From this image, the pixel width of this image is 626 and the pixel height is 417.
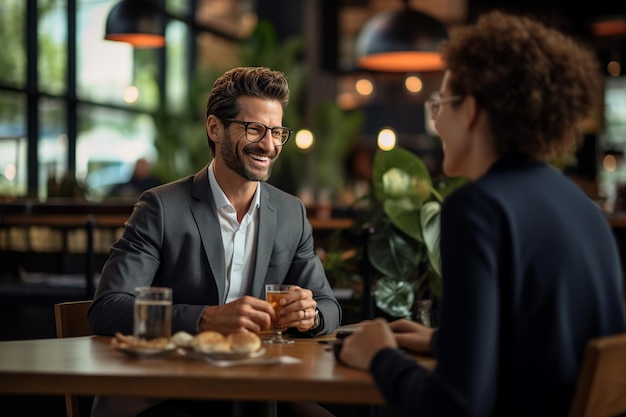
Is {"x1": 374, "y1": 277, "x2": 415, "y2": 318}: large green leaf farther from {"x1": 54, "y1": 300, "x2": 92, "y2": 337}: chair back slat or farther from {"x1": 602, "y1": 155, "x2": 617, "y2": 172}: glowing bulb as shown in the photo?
{"x1": 602, "y1": 155, "x2": 617, "y2": 172}: glowing bulb

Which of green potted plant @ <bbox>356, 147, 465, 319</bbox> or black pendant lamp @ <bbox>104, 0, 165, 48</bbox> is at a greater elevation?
black pendant lamp @ <bbox>104, 0, 165, 48</bbox>

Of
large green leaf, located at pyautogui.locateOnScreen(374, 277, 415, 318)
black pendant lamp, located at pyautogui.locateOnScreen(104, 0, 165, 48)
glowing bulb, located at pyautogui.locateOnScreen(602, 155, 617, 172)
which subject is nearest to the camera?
large green leaf, located at pyautogui.locateOnScreen(374, 277, 415, 318)

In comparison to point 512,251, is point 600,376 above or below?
below

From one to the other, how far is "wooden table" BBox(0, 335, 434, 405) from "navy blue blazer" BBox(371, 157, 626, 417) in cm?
7

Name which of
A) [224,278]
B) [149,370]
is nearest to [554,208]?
[149,370]

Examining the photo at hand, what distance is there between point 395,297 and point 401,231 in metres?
0.29

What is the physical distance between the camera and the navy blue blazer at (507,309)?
1.39 metres

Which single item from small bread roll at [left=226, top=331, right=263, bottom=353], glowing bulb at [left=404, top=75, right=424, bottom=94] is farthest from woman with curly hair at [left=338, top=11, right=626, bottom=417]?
glowing bulb at [left=404, top=75, right=424, bottom=94]

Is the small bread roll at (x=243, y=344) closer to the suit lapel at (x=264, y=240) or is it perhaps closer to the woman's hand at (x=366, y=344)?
the woman's hand at (x=366, y=344)

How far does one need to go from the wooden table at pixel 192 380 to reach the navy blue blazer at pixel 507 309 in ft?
0.24

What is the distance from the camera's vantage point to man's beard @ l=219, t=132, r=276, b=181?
2.40 m

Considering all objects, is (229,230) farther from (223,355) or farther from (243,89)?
(223,355)

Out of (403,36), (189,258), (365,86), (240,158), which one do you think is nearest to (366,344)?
(189,258)

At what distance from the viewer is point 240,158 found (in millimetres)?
2402
